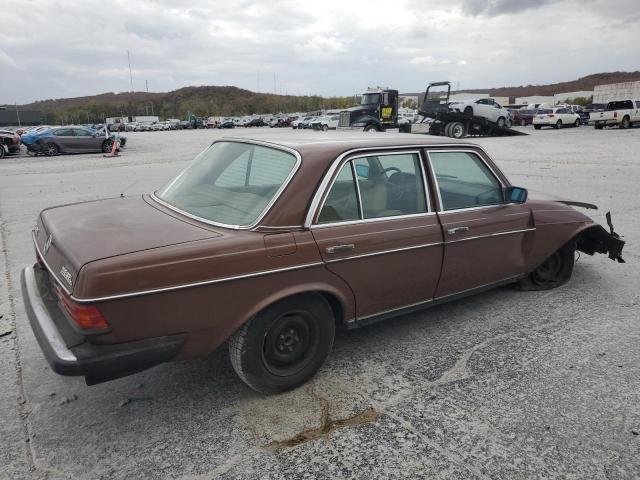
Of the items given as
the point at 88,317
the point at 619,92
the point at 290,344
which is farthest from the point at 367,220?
the point at 619,92

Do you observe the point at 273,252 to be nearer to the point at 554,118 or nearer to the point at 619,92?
the point at 554,118

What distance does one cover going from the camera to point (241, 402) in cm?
297

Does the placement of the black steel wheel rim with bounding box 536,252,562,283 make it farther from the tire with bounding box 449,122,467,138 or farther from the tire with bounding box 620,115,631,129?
the tire with bounding box 620,115,631,129

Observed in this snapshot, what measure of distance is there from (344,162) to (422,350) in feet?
4.97

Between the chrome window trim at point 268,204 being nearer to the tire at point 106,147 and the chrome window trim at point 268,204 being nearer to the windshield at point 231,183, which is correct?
the windshield at point 231,183

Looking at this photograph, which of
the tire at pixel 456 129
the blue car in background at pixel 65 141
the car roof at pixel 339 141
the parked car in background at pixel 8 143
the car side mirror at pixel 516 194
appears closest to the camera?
the car roof at pixel 339 141

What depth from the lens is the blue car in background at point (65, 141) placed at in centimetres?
2244

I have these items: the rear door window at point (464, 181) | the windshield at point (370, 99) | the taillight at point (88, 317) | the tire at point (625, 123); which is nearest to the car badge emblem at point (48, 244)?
the taillight at point (88, 317)

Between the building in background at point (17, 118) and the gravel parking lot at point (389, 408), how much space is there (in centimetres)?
10916

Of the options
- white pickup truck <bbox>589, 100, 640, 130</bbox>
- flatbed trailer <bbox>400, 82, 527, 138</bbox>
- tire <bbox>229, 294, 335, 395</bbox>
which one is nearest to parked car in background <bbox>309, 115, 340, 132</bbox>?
flatbed trailer <bbox>400, 82, 527, 138</bbox>

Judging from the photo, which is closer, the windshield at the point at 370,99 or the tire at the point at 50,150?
the tire at the point at 50,150

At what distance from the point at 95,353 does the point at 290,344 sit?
3.67 feet

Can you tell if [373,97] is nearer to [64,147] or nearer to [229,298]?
[64,147]

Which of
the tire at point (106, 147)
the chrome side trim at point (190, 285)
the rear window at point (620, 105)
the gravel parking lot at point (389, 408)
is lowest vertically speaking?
the gravel parking lot at point (389, 408)
